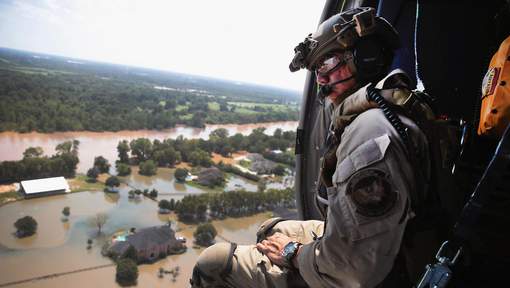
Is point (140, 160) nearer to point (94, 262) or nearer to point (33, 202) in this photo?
point (33, 202)

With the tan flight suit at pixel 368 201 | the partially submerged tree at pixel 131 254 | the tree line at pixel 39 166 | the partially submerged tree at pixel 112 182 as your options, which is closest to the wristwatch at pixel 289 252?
the tan flight suit at pixel 368 201

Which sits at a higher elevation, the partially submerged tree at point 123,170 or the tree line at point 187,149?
the tree line at point 187,149

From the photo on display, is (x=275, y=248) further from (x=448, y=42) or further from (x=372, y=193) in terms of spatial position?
(x=448, y=42)

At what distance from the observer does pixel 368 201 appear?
86 cm

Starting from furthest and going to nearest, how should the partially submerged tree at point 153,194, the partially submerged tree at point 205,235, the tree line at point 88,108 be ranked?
1. the tree line at point 88,108
2. the partially submerged tree at point 153,194
3. the partially submerged tree at point 205,235

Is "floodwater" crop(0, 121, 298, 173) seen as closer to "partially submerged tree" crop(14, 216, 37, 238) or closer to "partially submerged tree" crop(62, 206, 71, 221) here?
"partially submerged tree" crop(62, 206, 71, 221)

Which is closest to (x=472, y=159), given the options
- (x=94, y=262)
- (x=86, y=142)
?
(x=94, y=262)

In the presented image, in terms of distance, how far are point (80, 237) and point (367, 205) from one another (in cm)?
1179

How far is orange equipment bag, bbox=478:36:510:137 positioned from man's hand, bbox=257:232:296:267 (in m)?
0.65

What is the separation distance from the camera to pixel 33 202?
43.1ft

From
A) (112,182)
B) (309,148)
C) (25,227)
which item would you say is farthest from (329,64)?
(112,182)

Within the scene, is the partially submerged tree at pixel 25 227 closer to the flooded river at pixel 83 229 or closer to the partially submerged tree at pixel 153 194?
the flooded river at pixel 83 229

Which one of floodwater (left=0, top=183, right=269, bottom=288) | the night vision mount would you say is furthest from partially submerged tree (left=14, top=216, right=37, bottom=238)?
the night vision mount

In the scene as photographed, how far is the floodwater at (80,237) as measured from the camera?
28.6 ft
